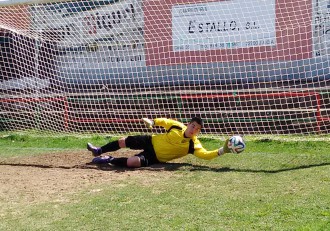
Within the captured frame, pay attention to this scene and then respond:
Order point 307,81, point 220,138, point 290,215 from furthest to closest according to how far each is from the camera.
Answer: point 307,81, point 220,138, point 290,215

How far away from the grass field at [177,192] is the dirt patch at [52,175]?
0.04ft

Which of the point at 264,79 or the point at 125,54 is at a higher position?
the point at 125,54

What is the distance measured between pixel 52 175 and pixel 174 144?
5.43ft

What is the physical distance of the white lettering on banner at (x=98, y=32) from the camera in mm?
10727

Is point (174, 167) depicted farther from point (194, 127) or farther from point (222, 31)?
point (222, 31)

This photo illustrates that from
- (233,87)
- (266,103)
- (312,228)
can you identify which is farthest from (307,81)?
(312,228)

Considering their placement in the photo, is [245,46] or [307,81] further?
[245,46]

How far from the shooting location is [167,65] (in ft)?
40.9

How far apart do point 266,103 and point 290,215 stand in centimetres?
670

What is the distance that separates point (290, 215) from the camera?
445 centimetres

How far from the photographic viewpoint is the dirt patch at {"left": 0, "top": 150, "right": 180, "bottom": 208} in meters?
5.70

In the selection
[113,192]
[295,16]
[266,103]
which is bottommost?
[266,103]

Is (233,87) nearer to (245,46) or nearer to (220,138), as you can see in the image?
(245,46)

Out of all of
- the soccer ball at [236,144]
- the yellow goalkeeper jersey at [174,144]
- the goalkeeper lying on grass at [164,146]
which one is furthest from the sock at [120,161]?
the soccer ball at [236,144]
